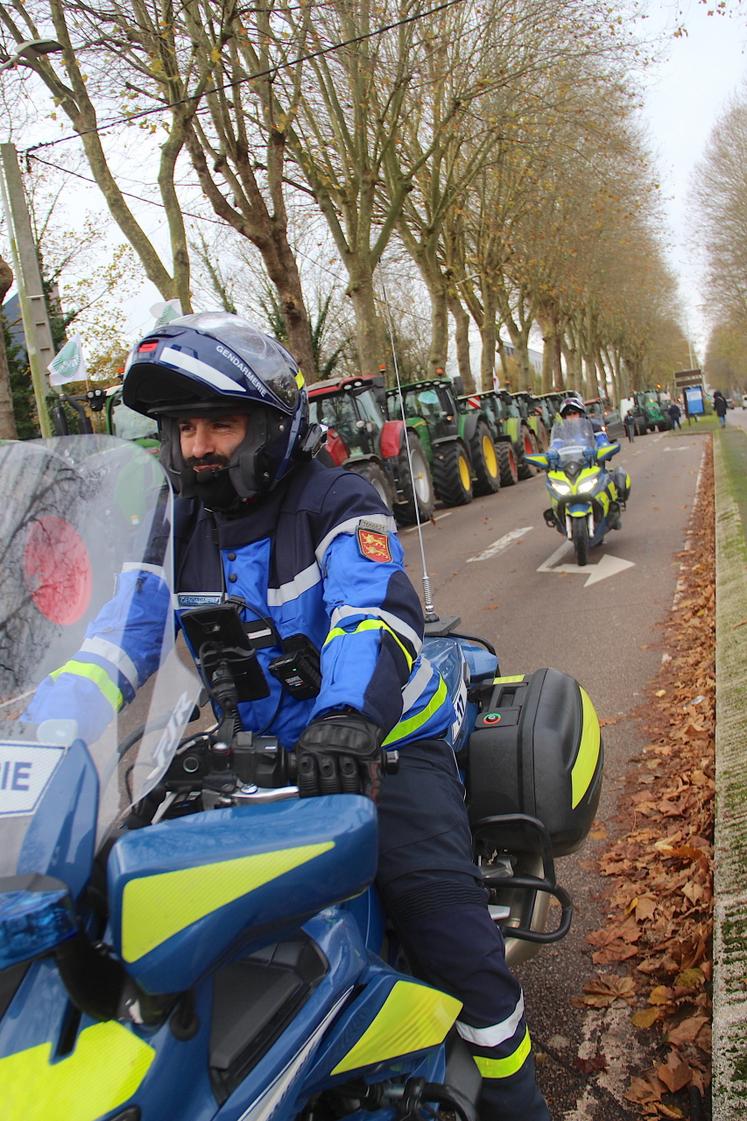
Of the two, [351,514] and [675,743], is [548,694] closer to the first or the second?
[351,514]

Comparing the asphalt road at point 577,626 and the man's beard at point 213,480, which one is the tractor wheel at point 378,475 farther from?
the man's beard at point 213,480

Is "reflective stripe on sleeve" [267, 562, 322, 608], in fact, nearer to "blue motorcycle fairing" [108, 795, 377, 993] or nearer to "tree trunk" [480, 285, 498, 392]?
"blue motorcycle fairing" [108, 795, 377, 993]

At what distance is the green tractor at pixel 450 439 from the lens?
1933 cm

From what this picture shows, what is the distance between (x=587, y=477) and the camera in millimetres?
10297

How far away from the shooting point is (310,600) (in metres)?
2.11

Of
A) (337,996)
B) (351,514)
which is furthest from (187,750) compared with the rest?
(351,514)

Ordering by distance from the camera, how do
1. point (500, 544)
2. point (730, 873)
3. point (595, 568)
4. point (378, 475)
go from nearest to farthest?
point (730, 873)
point (595, 568)
point (500, 544)
point (378, 475)

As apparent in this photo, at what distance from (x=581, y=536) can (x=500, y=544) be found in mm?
2721

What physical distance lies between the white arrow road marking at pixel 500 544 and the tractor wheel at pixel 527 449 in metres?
12.2

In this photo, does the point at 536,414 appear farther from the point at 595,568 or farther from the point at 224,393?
the point at 224,393

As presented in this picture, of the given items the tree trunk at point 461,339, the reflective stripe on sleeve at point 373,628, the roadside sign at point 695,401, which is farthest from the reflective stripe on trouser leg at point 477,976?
the roadside sign at point 695,401

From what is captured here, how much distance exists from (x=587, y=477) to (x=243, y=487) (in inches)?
341

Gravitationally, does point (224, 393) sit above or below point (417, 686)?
above

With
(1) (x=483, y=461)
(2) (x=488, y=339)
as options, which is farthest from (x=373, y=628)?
(2) (x=488, y=339)
